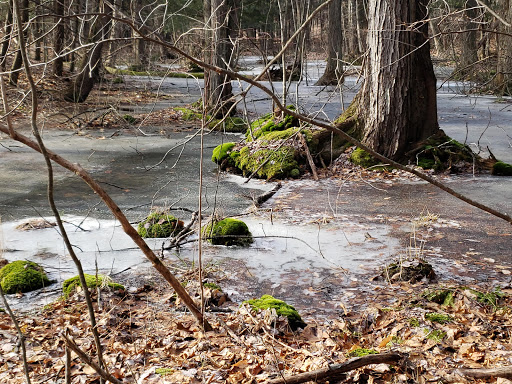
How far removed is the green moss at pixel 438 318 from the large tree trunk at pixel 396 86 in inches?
266

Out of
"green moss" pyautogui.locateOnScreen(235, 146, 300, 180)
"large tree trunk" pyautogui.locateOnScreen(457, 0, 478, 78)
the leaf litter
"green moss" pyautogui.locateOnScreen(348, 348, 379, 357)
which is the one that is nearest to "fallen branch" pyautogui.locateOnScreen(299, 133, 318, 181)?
"green moss" pyautogui.locateOnScreen(235, 146, 300, 180)

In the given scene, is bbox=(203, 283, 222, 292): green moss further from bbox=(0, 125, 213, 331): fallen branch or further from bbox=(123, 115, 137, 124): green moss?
bbox=(123, 115, 137, 124): green moss

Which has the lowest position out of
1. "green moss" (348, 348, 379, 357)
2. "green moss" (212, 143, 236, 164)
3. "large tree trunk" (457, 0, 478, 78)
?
"green moss" (348, 348, 379, 357)

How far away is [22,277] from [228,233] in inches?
95.1

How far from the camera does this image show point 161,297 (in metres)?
5.70

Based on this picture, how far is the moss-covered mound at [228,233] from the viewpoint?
7.30m

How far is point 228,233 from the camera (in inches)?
289

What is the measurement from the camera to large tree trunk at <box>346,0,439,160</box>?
431 inches

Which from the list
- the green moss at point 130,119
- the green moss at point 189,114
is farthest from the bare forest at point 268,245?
the green moss at point 189,114

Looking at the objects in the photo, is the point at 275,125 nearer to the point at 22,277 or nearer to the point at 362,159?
the point at 362,159

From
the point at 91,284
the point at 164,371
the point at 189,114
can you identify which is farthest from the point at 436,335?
the point at 189,114

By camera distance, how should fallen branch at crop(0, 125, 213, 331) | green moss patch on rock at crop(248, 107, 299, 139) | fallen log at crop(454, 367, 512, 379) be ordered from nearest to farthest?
fallen branch at crop(0, 125, 213, 331)
fallen log at crop(454, 367, 512, 379)
green moss patch on rock at crop(248, 107, 299, 139)

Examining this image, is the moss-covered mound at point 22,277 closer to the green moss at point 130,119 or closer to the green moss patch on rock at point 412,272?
the green moss patch on rock at point 412,272

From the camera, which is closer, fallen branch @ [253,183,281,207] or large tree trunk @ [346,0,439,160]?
fallen branch @ [253,183,281,207]
